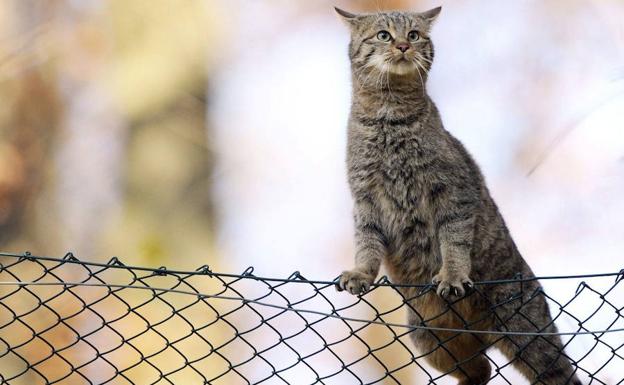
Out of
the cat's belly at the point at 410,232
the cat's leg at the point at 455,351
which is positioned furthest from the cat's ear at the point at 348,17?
the cat's leg at the point at 455,351

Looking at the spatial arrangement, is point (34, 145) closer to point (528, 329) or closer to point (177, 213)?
point (177, 213)

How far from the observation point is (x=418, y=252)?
5.29m

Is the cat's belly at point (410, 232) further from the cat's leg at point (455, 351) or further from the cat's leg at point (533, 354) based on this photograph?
the cat's leg at point (533, 354)

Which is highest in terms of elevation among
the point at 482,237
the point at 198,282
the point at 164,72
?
the point at 164,72

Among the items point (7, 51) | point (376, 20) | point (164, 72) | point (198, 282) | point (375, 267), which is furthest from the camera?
point (7, 51)

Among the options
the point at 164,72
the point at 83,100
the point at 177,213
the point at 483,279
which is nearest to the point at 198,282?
the point at 177,213

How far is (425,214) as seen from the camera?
17.2 feet

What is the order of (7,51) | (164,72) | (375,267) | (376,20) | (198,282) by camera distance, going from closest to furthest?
(375,267), (376,20), (198,282), (164,72), (7,51)

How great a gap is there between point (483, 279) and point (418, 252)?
0.33 meters

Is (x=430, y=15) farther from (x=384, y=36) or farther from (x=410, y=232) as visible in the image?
(x=410, y=232)

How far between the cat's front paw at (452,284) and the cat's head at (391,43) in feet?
3.18

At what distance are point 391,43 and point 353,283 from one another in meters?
1.14

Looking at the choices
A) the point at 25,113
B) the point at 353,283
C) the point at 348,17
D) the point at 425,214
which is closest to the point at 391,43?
the point at 348,17

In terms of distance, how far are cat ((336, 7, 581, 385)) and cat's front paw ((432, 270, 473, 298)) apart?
8cm
